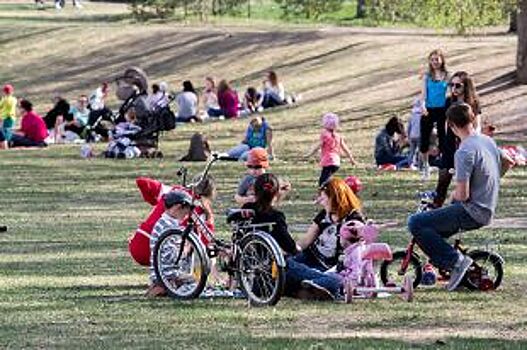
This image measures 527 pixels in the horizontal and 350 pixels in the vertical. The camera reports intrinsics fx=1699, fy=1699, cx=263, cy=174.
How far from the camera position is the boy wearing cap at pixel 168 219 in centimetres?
1490

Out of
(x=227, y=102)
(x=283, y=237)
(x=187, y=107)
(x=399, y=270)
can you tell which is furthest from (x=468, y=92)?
(x=187, y=107)

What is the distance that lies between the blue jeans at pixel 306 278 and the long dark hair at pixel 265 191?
1.69 ft

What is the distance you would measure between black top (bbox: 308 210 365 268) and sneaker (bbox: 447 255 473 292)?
91cm

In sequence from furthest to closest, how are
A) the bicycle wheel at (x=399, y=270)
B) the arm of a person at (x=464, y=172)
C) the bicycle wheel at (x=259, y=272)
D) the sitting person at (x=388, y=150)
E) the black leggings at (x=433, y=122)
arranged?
the sitting person at (x=388, y=150) → the black leggings at (x=433, y=122) → the bicycle wheel at (x=399, y=270) → the arm of a person at (x=464, y=172) → the bicycle wheel at (x=259, y=272)

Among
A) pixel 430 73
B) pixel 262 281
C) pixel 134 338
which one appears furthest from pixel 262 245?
pixel 430 73

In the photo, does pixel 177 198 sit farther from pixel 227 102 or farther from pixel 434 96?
pixel 227 102

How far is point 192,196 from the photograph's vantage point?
15000 mm

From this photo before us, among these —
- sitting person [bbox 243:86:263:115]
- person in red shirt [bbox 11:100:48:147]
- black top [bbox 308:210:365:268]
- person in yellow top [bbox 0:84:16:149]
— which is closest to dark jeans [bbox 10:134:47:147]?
person in red shirt [bbox 11:100:48:147]

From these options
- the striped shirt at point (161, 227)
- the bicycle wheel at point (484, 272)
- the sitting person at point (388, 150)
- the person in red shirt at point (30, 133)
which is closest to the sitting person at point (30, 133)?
the person in red shirt at point (30, 133)

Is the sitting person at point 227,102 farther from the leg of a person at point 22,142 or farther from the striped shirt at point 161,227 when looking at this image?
the striped shirt at point 161,227

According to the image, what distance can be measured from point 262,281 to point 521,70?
2626cm

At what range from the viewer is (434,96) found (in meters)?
25.8

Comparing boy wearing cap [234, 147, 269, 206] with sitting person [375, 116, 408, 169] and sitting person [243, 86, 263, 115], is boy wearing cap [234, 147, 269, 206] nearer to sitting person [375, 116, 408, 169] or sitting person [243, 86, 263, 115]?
sitting person [375, 116, 408, 169]

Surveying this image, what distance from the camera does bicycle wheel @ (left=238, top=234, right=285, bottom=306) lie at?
1395 centimetres
